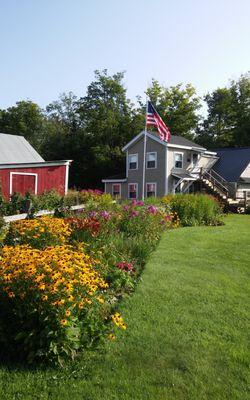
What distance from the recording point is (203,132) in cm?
5175

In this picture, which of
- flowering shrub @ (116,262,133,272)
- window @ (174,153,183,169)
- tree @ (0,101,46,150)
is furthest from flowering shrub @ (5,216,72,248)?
tree @ (0,101,46,150)

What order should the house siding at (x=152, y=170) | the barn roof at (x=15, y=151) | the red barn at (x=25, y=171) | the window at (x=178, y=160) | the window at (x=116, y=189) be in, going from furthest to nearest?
1. the window at (x=116, y=189)
2. the window at (x=178, y=160)
3. the house siding at (x=152, y=170)
4. the barn roof at (x=15, y=151)
5. the red barn at (x=25, y=171)

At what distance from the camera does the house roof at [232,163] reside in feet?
115

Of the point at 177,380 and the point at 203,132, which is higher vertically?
the point at 203,132

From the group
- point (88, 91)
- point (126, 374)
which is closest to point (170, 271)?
point (126, 374)

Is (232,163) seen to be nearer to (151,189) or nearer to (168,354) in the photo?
(151,189)

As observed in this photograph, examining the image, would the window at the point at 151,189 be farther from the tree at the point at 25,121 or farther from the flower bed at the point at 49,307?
the flower bed at the point at 49,307

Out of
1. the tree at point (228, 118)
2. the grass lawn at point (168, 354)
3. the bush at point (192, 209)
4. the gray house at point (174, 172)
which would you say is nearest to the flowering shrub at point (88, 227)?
the grass lawn at point (168, 354)

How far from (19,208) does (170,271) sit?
10.2 meters

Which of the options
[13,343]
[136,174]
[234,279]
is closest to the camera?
[13,343]

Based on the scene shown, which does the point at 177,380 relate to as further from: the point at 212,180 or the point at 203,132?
the point at 203,132

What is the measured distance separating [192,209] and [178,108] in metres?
35.5

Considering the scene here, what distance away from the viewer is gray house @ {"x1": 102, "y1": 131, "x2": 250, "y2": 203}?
110ft

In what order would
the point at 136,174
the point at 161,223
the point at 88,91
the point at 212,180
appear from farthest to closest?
the point at 88,91 < the point at 136,174 < the point at 212,180 < the point at 161,223
